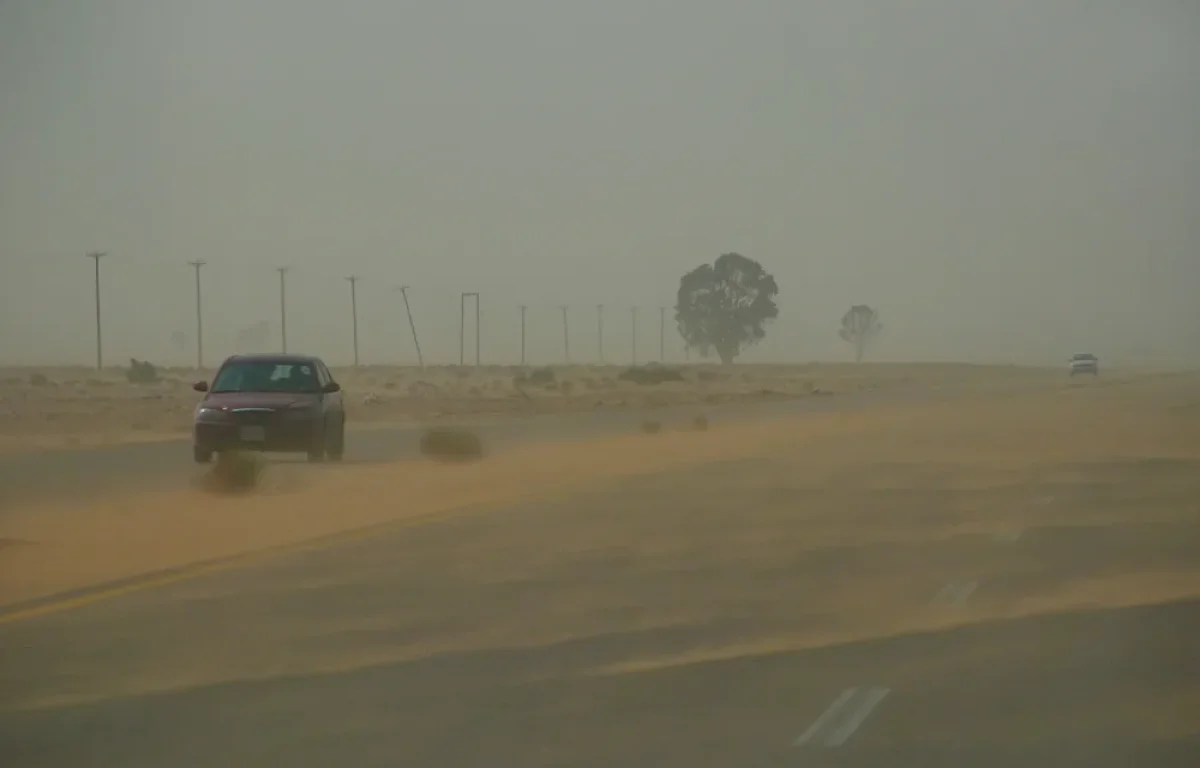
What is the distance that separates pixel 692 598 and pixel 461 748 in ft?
19.5

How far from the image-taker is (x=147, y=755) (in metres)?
8.79

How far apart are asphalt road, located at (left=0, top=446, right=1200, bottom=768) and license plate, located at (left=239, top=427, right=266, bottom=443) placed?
13096 millimetres

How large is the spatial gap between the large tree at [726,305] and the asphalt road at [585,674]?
12842 centimetres

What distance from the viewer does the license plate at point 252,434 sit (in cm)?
2970

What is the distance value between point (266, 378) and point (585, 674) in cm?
2080

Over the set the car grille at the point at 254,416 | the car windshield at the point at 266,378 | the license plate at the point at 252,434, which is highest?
the car windshield at the point at 266,378

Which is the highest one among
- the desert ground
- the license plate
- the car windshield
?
the car windshield

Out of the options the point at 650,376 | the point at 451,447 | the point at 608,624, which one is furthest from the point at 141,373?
the point at 608,624

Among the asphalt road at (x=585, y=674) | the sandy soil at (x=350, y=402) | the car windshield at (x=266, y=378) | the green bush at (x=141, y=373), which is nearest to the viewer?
the asphalt road at (x=585, y=674)

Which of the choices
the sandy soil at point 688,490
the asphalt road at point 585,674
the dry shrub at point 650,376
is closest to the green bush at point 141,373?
the dry shrub at point 650,376

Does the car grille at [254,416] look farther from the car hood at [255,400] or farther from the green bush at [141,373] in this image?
the green bush at [141,373]

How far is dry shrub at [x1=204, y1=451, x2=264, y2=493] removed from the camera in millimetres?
27156

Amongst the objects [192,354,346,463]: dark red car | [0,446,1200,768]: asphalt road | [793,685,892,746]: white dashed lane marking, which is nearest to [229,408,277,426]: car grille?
[192,354,346,463]: dark red car

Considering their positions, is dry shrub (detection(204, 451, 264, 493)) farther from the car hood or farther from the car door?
the car door
